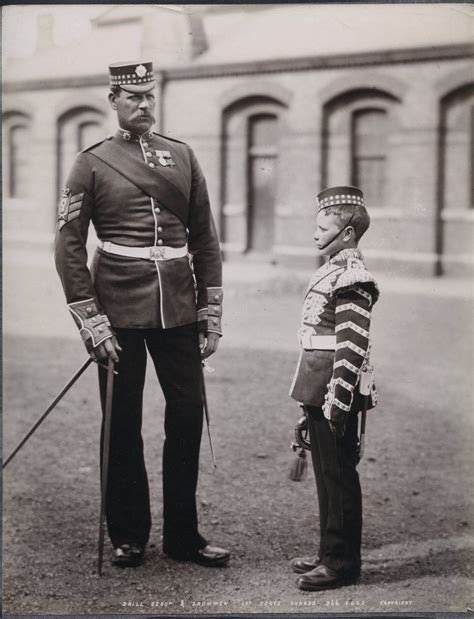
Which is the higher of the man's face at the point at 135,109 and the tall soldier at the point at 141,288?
the man's face at the point at 135,109

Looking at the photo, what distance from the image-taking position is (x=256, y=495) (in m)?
3.77

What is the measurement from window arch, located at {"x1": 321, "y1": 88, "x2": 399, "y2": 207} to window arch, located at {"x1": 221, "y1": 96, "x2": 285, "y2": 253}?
760 mm

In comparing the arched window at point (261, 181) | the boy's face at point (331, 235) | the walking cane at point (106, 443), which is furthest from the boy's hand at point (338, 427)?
the arched window at point (261, 181)

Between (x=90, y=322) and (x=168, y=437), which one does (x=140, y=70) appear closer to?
(x=90, y=322)

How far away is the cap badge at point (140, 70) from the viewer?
2863 mm

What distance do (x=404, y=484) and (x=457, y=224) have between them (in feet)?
19.6

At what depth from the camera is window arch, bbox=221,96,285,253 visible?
10.3 metres

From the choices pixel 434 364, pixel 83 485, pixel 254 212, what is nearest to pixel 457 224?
pixel 254 212

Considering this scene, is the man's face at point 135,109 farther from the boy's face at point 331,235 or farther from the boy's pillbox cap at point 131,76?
the boy's face at point 331,235

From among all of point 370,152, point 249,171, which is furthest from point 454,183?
point 249,171

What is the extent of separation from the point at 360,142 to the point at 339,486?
7.69 metres

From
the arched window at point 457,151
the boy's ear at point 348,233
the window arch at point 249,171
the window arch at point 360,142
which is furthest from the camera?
the window arch at point 249,171

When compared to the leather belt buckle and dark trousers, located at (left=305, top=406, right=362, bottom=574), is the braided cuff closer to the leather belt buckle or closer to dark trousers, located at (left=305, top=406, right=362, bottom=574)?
the leather belt buckle

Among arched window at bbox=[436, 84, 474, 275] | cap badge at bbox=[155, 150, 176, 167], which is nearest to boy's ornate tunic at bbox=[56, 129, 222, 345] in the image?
cap badge at bbox=[155, 150, 176, 167]
